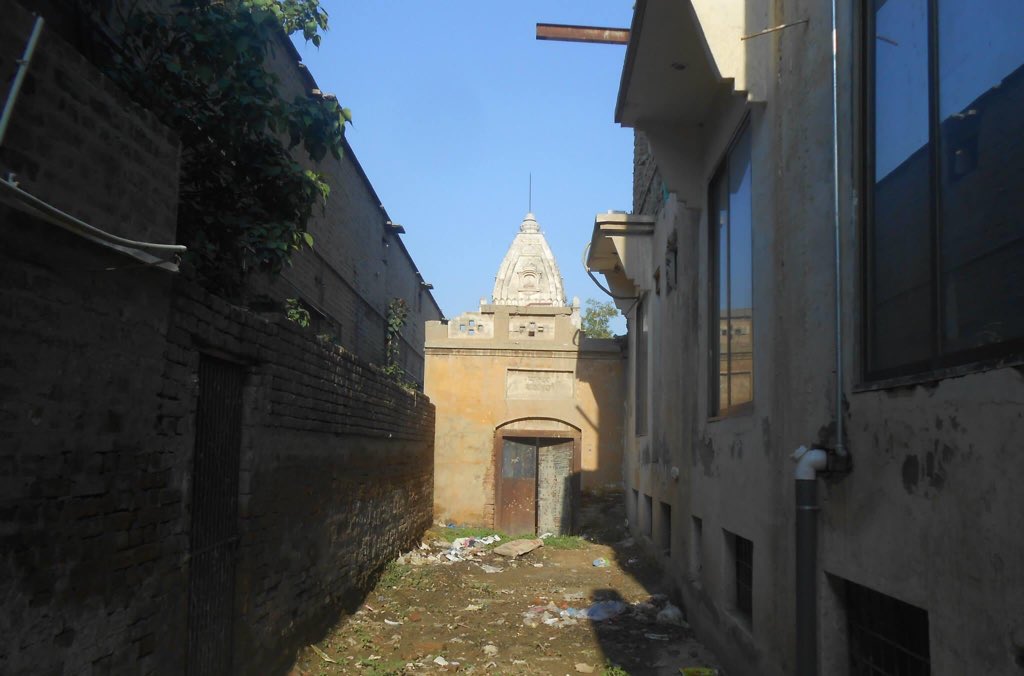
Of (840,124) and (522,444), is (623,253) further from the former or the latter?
→ (840,124)

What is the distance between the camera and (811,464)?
4152mm

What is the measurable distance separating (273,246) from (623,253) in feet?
25.2

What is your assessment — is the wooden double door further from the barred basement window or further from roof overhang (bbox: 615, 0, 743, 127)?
the barred basement window

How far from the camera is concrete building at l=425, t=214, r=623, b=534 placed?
1841cm

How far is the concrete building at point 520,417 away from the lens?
725 inches

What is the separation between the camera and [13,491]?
318 centimetres

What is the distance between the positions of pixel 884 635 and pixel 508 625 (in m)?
5.86

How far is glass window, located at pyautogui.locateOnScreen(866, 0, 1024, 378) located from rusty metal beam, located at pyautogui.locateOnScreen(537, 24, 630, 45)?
6.95 meters

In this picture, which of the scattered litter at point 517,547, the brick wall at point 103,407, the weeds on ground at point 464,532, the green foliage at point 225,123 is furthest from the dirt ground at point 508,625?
the green foliage at point 225,123

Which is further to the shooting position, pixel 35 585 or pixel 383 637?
pixel 383 637

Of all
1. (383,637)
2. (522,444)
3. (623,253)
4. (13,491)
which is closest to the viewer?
(13,491)

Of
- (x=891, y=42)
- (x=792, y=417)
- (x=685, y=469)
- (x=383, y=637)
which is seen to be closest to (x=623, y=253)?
Result: (x=685, y=469)

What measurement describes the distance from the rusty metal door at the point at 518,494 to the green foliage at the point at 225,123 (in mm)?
11823

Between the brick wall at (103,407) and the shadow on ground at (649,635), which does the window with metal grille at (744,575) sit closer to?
the shadow on ground at (649,635)
